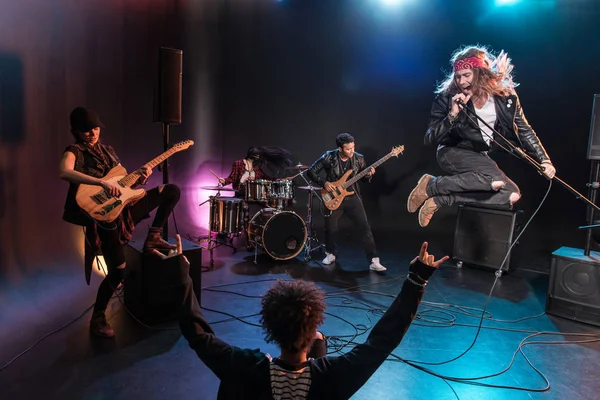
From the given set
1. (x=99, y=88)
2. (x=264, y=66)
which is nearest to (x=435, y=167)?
(x=264, y=66)

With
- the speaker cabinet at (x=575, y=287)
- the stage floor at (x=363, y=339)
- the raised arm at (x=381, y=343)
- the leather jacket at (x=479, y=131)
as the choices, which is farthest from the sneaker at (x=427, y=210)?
the raised arm at (x=381, y=343)

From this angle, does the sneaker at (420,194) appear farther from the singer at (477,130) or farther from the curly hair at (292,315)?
the curly hair at (292,315)

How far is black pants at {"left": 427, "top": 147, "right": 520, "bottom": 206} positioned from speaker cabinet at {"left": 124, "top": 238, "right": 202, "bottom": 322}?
3523 millimetres

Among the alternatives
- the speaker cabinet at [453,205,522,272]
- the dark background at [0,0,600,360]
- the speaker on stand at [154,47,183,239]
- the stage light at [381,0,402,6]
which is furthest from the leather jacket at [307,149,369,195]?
the stage light at [381,0,402,6]

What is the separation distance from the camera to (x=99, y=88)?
4.50 meters

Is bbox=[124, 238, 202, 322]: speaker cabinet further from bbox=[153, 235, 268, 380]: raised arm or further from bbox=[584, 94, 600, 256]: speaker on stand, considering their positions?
bbox=[584, 94, 600, 256]: speaker on stand

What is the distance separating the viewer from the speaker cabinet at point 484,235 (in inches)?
208

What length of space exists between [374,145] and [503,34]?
2651 millimetres

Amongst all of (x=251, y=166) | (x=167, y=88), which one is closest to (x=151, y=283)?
(x=167, y=88)

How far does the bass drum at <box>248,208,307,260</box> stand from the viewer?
543cm

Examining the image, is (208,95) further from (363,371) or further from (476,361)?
(363,371)

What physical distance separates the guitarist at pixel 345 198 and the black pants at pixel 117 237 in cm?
247

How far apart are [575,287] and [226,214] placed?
13.0ft

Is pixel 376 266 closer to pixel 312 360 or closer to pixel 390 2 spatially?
pixel 312 360
